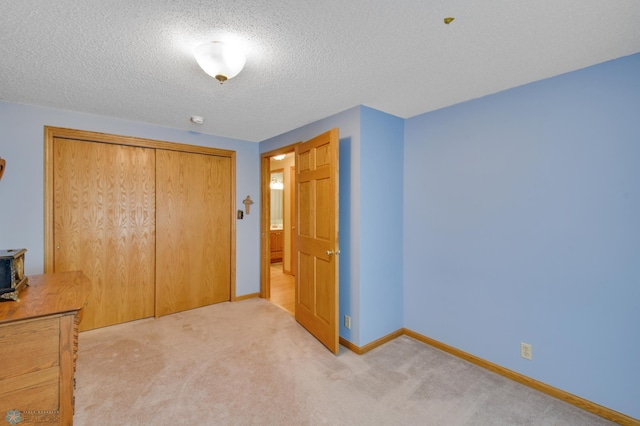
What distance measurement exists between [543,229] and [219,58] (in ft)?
8.56

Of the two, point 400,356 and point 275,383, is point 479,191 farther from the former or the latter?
point 275,383

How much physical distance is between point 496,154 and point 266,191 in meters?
3.01

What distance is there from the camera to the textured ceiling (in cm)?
140

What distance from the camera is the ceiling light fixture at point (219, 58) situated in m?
1.63

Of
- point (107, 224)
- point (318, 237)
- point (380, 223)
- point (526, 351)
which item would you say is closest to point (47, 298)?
point (107, 224)

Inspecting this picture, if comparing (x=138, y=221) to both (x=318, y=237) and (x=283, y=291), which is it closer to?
(x=318, y=237)

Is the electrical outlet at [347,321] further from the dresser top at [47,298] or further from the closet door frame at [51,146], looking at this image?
the closet door frame at [51,146]

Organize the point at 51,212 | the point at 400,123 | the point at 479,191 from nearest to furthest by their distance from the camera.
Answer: the point at 479,191, the point at 51,212, the point at 400,123

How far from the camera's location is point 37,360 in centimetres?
137

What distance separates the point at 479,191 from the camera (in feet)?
8.25

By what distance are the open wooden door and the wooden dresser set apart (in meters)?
1.84

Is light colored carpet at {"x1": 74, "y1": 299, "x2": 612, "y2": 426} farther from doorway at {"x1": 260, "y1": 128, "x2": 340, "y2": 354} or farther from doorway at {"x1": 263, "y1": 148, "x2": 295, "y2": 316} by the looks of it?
doorway at {"x1": 263, "y1": 148, "x2": 295, "y2": 316}

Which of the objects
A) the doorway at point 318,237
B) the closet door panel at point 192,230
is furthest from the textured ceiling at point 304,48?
the closet door panel at point 192,230

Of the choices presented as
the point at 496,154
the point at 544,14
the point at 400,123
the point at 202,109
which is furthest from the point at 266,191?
the point at 544,14
